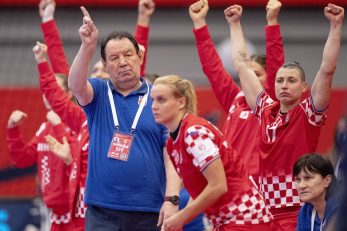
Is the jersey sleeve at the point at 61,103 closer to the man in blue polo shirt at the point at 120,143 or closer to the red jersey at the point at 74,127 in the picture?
the red jersey at the point at 74,127

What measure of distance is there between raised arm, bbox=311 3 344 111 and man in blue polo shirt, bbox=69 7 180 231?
110 cm

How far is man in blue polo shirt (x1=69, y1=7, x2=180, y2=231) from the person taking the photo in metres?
6.75

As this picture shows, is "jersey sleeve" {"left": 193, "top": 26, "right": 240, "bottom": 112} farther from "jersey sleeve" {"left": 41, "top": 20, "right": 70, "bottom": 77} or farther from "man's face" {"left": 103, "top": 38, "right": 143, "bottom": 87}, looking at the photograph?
"jersey sleeve" {"left": 41, "top": 20, "right": 70, "bottom": 77}

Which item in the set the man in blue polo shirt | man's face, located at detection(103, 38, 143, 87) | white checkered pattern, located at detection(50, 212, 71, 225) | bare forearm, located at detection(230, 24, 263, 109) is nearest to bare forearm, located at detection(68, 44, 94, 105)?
the man in blue polo shirt

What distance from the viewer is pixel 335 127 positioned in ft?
45.1

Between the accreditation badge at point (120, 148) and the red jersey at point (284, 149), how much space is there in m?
1.07

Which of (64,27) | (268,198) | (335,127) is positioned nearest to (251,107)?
(268,198)

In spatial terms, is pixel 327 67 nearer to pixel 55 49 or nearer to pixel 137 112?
pixel 137 112

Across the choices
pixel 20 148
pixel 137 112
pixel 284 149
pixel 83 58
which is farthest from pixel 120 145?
pixel 20 148

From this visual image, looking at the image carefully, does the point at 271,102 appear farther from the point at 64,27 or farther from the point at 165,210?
the point at 64,27

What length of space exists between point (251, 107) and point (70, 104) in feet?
5.95

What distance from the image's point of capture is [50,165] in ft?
30.8

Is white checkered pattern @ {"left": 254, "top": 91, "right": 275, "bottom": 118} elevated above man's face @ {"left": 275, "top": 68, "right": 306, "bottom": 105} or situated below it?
below

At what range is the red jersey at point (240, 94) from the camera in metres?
7.70
